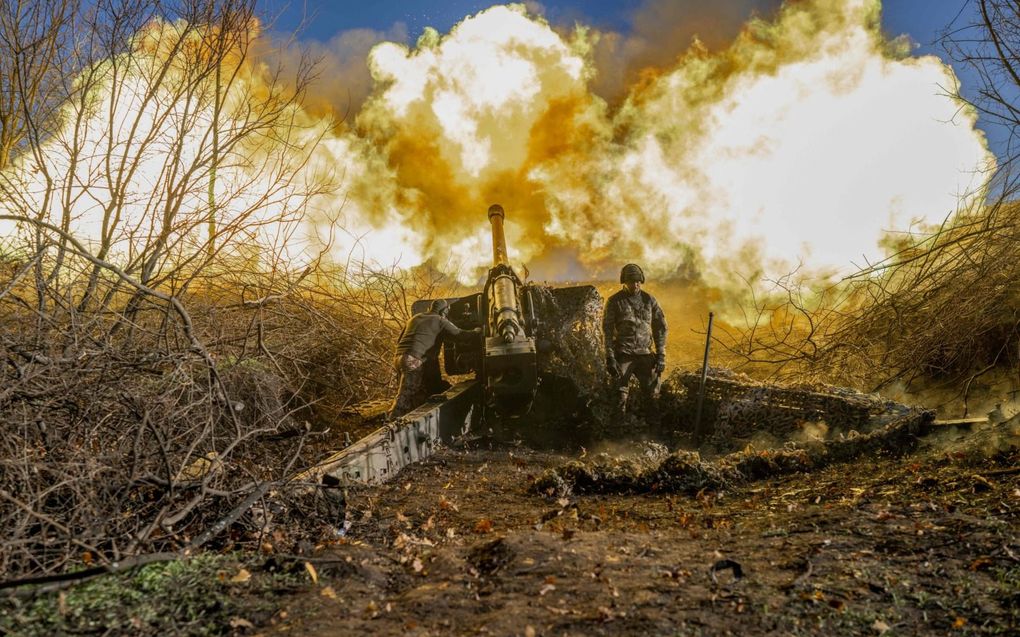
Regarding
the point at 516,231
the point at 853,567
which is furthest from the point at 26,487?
the point at 516,231

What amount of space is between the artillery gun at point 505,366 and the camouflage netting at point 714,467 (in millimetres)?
1863

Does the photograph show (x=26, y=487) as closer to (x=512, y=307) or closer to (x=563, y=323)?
(x=512, y=307)

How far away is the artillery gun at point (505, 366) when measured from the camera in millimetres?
7406

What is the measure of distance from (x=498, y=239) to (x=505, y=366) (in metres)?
3.08

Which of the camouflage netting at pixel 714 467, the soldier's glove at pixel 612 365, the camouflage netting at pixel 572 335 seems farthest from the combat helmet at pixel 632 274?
A: the camouflage netting at pixel 714 467

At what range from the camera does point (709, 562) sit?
364cm

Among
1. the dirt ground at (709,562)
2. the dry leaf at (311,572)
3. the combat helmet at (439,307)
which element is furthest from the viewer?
the combat helmet at (439,307)

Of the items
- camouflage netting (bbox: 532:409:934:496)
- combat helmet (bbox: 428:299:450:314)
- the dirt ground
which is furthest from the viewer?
combat helmet (bbox: 428:299:450:314)

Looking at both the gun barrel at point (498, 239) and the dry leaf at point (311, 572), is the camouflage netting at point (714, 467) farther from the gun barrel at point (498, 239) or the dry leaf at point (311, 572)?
the gun barrel at point (498, 239)

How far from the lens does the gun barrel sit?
34.0ft

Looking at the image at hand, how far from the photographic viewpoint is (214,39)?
6.61 metres

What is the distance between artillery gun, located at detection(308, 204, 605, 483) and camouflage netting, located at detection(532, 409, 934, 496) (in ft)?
6.11

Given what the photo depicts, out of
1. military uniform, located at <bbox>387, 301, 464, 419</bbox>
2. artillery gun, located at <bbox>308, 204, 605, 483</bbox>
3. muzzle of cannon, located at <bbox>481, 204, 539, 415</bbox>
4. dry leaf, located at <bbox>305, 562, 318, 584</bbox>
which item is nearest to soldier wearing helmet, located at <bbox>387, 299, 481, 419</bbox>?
military uniform, located at <bbox>387, 301, 464, 419</bbox>

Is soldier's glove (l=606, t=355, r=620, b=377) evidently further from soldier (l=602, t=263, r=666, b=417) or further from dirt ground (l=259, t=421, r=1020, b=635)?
dirt ground (l=259, t=421, r=1020, b=635)
